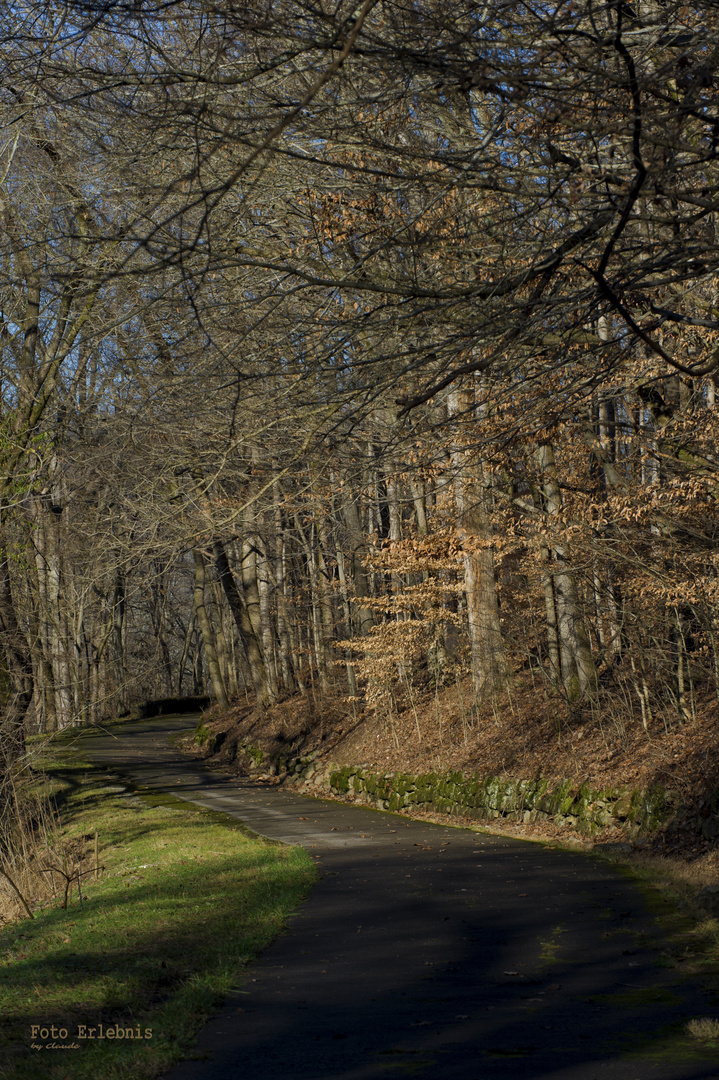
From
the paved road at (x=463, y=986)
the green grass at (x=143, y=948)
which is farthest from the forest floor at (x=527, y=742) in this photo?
the green grass at (x=143, y=948)

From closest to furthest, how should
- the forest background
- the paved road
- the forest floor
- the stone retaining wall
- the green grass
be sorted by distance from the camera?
the paved road → the green grass → the forest background → the forest floor → the stone retaining wall

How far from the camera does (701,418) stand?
452 inches

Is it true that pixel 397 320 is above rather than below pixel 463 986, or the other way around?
above

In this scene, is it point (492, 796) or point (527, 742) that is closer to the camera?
point (492, 796)

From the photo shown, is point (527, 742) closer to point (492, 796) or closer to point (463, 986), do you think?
point (492, 796)

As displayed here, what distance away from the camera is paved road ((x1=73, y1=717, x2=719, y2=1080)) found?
5.35 m

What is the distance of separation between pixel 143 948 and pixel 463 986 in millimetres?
2607

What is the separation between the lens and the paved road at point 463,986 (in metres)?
5.35

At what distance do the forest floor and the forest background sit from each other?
0.17m

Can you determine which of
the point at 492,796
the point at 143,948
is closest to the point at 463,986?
the point at 143,948

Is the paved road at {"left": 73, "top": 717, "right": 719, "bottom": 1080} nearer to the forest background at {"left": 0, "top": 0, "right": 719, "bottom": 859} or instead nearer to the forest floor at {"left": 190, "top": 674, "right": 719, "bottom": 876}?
the forest floor at {"left": 190, "top": 674, "right": 719, "bottom": 876}

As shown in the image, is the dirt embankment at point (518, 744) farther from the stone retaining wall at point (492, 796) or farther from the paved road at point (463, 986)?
the paved road at point (463, 986)

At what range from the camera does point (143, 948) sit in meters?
7.85

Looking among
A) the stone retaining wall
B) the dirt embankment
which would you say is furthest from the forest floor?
the stone retaining wall
